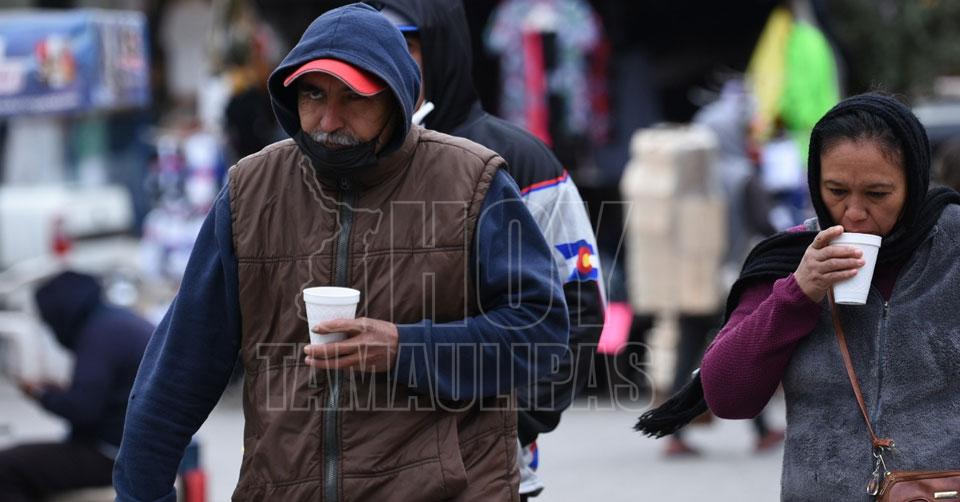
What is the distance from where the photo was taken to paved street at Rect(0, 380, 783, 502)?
7867 mm

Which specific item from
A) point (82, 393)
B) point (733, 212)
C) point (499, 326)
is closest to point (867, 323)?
point (499, 326)

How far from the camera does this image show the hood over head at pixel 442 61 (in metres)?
4.02

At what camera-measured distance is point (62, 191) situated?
11883 millimetres

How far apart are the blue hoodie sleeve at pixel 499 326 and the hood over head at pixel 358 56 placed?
25 centimetres

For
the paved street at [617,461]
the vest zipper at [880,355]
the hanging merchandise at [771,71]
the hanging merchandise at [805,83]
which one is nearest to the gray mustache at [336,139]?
the vest zipper at [880,355]

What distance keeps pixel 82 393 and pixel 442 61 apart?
102 inches

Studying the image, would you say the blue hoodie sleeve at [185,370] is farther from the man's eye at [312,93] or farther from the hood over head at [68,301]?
the hood over head at [68,301]

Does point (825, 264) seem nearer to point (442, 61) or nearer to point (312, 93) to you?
point (312, 93)

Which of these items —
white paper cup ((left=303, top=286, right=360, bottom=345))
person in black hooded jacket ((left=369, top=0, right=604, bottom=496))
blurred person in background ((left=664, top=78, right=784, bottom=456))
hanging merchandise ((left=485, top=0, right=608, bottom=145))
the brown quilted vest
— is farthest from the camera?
hanging merchandise ((left=485, top=0, right=608, bottom=145))

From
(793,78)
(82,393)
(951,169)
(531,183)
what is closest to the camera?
(531,183)

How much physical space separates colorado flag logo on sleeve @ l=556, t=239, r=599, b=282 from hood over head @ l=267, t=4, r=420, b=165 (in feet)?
2.82

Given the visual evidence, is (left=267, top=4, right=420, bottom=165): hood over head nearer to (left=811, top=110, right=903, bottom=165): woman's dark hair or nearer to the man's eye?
the man's eye

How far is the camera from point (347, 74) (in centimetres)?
305

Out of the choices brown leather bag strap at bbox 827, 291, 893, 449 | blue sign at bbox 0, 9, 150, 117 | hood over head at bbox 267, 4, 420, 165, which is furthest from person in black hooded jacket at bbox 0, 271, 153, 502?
blue sign at bbox 0, 9, 150, 117
